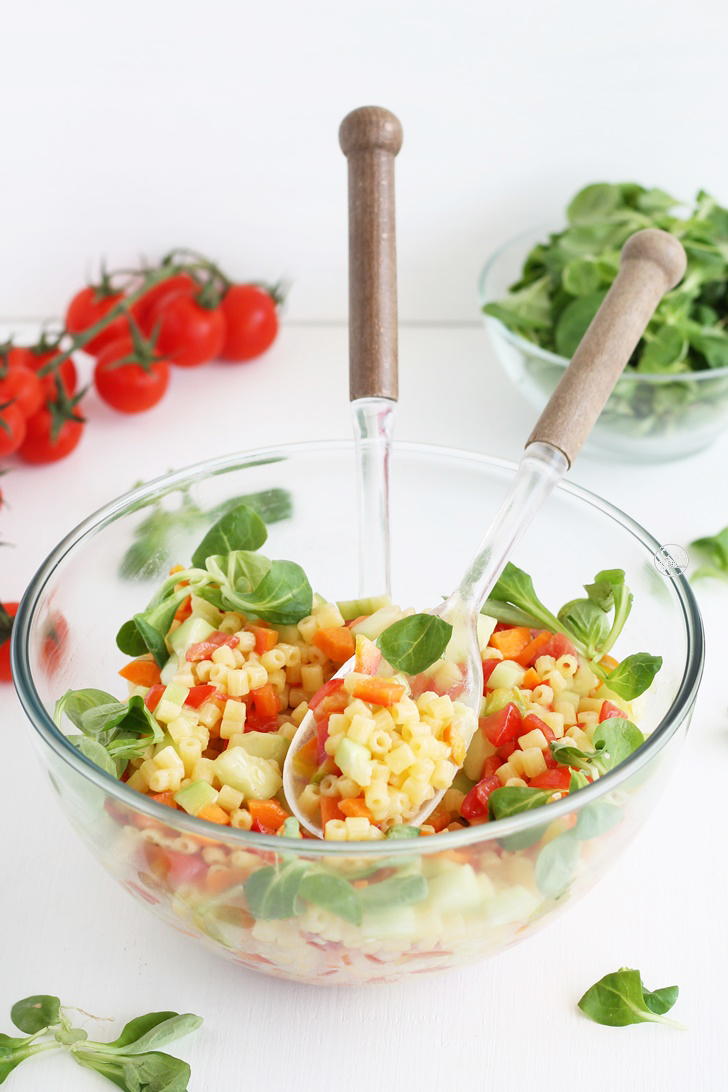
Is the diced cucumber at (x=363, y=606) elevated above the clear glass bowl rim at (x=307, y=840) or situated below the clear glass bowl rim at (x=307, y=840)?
below

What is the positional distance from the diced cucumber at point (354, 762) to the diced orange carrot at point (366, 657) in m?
0.13

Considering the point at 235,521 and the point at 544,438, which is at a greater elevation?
the point at 544,438

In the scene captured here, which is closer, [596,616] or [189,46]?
[596,616]

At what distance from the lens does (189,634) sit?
3.98 ft

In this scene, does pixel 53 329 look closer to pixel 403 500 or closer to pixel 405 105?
pixel 405 105

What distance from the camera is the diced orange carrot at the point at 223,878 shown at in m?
0.88

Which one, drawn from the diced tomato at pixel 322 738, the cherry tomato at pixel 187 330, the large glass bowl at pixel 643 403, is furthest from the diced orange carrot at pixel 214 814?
the cherry tomato at pixel 187 330

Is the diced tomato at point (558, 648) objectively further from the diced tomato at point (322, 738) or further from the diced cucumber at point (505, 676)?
the diced tomato at point (322, 738)

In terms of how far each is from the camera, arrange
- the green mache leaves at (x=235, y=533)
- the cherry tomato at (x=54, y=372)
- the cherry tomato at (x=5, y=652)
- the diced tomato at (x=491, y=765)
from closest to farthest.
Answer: the diced tomato at (x=491, y=765)
the green mache leaves at (x=235, y=533)
the cherry tomato at (x=5, y=652)
the cherry tomato at (x=54, y=372)

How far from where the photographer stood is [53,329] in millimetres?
2396

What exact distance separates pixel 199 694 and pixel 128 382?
1014mm

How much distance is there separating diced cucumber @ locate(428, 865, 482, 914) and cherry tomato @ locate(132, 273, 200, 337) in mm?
1552

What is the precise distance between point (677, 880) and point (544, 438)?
510 millimetres

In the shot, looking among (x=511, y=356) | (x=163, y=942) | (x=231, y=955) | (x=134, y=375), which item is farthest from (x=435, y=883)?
(x=134, y=375)
